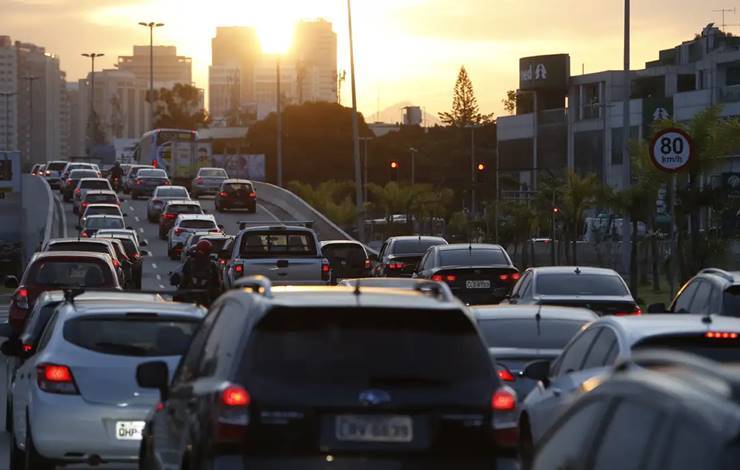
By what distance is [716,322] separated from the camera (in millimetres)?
10953

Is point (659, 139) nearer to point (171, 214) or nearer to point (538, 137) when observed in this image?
point (171, 214)

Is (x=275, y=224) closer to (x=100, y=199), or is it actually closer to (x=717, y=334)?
(x=717, y=334)

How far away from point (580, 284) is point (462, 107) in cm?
12940

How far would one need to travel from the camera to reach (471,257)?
101 feet

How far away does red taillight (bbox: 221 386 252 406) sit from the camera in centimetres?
793

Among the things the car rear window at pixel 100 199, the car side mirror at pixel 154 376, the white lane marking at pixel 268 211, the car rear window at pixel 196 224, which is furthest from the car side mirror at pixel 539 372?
the white lane marking at pixel 268 211

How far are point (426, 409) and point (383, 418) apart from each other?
208 mm

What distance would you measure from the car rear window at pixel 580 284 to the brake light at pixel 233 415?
47.2 ft

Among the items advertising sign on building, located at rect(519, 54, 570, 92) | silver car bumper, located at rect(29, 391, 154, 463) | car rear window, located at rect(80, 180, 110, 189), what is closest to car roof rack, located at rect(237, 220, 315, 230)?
silver car bumper, located at rect(29, 391, 154, 463)

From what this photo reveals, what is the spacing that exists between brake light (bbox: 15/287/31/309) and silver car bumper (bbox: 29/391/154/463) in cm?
1126

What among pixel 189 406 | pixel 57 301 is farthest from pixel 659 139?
pixel 189 406

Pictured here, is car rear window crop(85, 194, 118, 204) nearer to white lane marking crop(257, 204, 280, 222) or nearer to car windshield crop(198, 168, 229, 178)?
white lane marking crop(257, 204, 280, 222)

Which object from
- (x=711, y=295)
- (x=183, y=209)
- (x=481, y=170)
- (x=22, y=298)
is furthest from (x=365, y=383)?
(x=183, y=209)

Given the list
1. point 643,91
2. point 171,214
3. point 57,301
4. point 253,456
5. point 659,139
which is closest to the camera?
point 253,456
